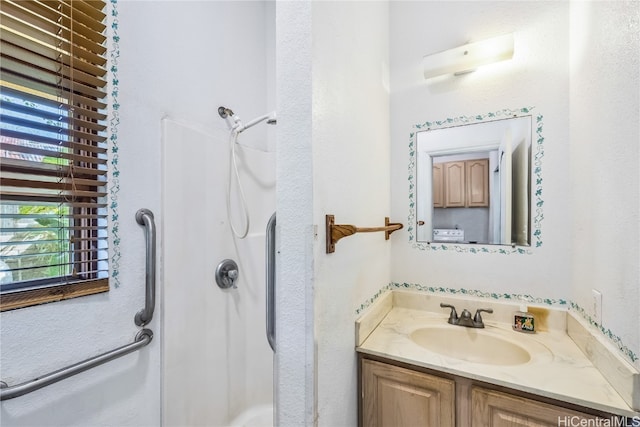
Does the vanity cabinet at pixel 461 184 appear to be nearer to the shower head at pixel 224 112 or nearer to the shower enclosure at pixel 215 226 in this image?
the shower enclosure at pixel 215 226

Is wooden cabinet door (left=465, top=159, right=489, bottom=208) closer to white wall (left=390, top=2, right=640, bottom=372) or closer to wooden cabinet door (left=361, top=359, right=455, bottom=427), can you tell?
white wall (left=390, top=2, right=640, bottom=372)

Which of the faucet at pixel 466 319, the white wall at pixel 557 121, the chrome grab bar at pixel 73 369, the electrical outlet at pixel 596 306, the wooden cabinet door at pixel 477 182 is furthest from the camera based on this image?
the wooden cabinet door at pixel 477 182

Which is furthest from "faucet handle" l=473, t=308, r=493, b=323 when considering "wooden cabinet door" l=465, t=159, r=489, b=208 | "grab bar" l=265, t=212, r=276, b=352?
"grab bar" l=265, t=212, r=276, b=352

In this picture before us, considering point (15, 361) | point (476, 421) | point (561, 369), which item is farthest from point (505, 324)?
point (15, 361)

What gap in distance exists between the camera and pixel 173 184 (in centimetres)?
117

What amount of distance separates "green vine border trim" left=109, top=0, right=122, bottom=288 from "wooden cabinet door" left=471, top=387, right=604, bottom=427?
4.34 feet

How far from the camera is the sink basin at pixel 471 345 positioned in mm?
1166

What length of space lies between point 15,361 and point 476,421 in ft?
4.62

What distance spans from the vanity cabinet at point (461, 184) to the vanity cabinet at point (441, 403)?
0.83 metres

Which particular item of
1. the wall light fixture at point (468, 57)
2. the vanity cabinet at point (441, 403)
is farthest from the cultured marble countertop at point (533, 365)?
the wall light fixture at point (468, 57)

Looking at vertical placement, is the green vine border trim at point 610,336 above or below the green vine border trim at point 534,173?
below

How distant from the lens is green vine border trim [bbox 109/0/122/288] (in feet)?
3.21

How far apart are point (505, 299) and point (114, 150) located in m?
1.80

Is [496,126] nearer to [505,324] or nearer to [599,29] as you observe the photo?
[599,29]
